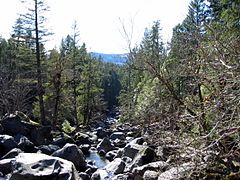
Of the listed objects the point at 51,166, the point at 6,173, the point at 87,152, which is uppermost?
the point at 51,166

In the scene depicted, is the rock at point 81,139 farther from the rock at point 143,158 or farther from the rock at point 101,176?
the rock at point 143,158

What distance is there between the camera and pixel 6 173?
28.8ft

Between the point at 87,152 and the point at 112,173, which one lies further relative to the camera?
the point at 87,152

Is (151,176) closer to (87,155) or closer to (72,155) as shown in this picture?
(72,155)

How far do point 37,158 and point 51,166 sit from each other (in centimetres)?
59

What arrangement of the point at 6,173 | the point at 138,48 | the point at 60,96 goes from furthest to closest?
the point at 60,96, the point at 6,173, the point at 138,48

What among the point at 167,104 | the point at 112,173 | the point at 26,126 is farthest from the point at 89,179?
the point at 26,126

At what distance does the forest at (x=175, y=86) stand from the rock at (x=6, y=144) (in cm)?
409

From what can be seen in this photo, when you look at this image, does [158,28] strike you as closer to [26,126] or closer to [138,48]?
[26,126]

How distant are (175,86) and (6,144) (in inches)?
321

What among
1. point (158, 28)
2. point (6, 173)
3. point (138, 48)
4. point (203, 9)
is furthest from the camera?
point (158, 28)

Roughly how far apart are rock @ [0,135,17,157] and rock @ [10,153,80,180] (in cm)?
398

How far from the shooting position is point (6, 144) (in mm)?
11156

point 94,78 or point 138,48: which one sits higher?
point 138,48
